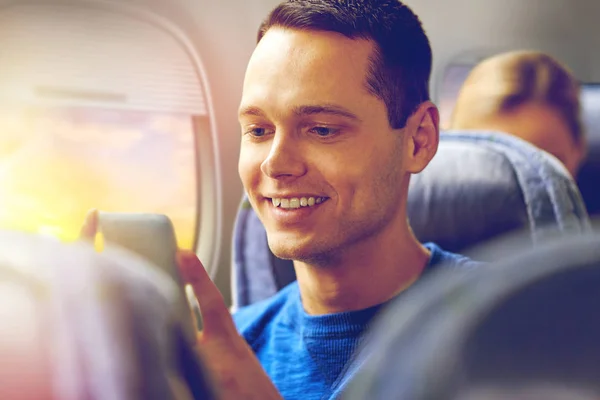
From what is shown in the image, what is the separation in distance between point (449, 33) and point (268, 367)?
0.52m

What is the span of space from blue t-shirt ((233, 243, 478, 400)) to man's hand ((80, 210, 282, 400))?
8 cm

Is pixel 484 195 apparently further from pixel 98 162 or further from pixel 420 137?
pixel 98 162

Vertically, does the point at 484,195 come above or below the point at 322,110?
below

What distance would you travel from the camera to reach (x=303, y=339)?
0.78 meters

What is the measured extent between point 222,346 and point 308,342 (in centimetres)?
19

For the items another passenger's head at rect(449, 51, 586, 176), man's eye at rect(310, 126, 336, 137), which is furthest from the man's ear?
another passenger's head at rect(449, 51, 586, 176)

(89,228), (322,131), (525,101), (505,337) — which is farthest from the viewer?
(525,101)

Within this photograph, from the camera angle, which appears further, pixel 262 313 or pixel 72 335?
pixel 262 313

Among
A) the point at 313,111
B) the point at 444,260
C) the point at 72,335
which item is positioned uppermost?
the point at 313,111

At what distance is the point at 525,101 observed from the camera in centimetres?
91

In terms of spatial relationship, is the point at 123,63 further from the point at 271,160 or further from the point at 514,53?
the point at 514,53

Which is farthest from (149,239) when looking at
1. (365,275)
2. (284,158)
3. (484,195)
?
(484,195)

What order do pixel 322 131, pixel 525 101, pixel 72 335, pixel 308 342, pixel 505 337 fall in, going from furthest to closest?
1. pixel 525 101
2. pixel 308 342
3. pixel 322 131
4. pixel 72 335
5. pixel 505 337

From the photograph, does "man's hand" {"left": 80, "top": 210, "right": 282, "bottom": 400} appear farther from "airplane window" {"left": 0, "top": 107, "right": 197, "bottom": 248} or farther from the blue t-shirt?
"airplane window" {"left": 0, "top": 107, "right": 197, "bottom": 248}
